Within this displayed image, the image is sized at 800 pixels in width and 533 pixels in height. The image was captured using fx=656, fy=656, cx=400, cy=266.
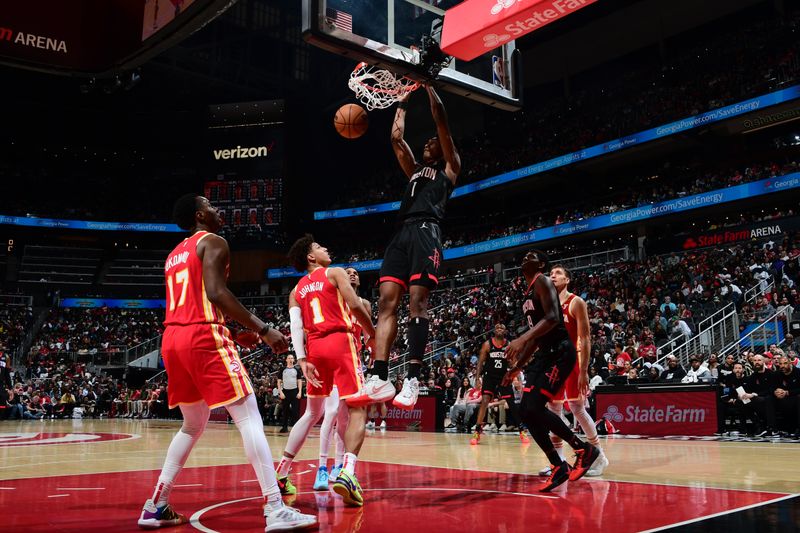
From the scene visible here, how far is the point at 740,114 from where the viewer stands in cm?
2403

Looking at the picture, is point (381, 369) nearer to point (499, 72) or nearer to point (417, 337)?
point (417, 337)

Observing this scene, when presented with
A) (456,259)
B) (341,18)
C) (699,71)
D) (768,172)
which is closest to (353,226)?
(456,259)

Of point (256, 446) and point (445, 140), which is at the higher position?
point (445, 140)

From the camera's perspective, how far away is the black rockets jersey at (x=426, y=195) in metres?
5.26

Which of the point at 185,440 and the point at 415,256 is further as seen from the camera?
the point at 415,256

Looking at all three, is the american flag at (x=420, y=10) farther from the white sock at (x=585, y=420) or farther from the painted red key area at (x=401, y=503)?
the painted red key area at (x=401, y=503)

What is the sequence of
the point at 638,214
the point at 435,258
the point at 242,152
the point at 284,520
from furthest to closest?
1. the point at 242,152
2. the point at 638,214
3. the point at 435,258
4. the point at 284,520

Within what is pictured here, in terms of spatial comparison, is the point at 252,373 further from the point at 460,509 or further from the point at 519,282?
the point at 460,509

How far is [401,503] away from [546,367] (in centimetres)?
190

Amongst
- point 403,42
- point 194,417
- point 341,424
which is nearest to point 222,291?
point 194,417

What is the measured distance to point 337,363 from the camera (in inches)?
204

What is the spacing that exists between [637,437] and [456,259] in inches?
839

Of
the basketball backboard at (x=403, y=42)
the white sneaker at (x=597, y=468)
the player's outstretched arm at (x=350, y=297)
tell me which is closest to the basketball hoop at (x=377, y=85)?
the basketball backboard at (x=403, y=42)

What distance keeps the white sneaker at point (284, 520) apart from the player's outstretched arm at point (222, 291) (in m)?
0.88
